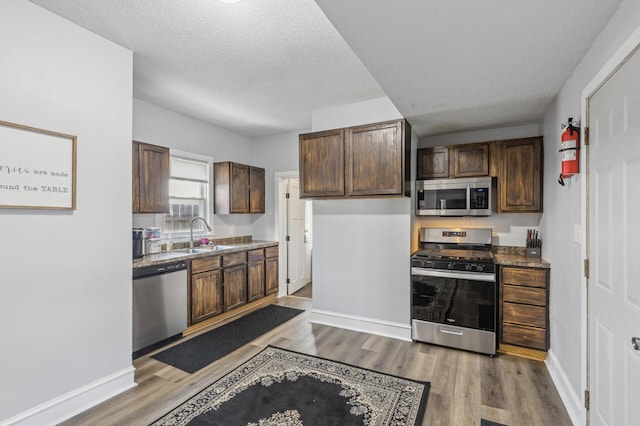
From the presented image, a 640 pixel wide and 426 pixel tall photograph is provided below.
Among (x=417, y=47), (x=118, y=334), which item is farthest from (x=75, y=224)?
(x=417, y=47)

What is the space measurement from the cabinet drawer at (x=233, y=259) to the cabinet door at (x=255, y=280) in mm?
165

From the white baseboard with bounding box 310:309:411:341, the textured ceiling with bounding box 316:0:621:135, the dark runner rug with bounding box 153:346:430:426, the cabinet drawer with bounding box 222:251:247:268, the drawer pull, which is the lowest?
the dark runner rug with bounding box 153:346:430:426

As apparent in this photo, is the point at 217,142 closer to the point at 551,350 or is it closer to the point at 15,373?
the point at 15,373

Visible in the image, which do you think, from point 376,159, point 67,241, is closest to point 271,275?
point 376,159

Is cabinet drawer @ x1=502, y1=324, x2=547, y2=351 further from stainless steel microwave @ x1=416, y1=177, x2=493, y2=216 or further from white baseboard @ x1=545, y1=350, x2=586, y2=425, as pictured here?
stainless steel microwave @ x1=416, y1=177, x2=493, y2=216

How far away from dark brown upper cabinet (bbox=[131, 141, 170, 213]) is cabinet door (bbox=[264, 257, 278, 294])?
1878mm

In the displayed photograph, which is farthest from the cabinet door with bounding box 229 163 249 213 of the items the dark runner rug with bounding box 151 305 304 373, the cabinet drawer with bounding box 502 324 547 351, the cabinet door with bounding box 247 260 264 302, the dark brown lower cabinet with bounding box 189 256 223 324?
the cabinet drawer with bounding box 502 324 547 351

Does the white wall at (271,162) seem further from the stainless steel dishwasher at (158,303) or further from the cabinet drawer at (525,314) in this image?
the cabinet drawer at (525,314)

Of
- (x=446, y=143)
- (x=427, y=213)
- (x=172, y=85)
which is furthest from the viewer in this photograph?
(x=446, y=143)

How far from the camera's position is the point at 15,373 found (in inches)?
74.5

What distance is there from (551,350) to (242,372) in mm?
2845

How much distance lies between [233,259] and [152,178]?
1484 millimetres

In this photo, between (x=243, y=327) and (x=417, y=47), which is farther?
(x=243, y=327)

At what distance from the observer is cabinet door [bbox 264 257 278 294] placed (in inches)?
191
